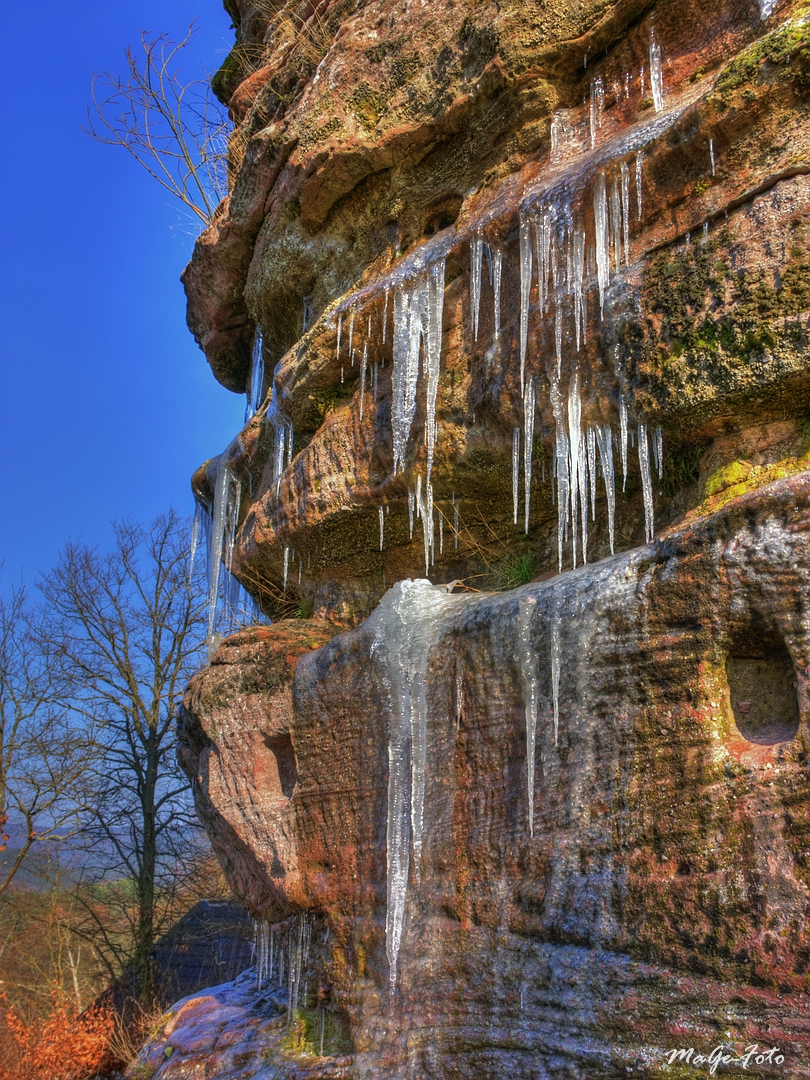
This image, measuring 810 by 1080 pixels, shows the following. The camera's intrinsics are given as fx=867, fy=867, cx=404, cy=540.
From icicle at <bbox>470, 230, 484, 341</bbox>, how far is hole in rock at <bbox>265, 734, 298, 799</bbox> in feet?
10.4

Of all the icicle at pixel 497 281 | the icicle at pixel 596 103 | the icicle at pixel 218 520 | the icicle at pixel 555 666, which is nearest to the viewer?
the icicle at pixel 555 666

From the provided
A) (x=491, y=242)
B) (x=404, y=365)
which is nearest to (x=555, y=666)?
(x=404, y=365)

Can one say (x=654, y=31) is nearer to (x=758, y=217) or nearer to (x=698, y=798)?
(x=758, y=217)

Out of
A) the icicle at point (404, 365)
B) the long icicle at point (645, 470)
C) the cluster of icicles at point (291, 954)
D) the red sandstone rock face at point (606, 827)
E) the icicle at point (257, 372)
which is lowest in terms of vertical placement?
the cluster of icicles at point (291, 954)

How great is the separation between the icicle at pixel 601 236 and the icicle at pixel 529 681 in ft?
5.91

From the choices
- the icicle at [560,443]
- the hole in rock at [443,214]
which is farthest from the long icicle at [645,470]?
the hole in rock at [443,214]

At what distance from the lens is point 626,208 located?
4973 millimetres

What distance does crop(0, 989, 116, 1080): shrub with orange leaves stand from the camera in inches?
424

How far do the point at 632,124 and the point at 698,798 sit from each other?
14.0ft

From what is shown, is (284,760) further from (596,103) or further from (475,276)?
(596,103)

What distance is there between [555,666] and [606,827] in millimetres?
791

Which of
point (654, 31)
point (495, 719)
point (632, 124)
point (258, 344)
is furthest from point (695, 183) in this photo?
point (258, 344)

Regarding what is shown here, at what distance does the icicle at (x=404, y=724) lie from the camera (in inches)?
192
